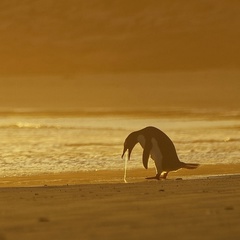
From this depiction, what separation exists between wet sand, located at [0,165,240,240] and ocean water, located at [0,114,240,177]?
20.1 ft

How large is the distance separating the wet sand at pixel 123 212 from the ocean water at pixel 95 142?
6.13m

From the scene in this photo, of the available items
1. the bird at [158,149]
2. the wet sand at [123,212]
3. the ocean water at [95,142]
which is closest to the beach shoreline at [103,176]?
the bird at [158,149]

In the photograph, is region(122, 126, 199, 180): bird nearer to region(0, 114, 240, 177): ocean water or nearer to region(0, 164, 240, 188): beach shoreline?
region(0, 164, 240, 188): beach shoreline

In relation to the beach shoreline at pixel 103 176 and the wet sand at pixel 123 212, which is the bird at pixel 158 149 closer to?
the beach shoreline at pixel 103 176

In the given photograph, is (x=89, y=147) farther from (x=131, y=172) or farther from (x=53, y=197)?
(x=53, y=197)

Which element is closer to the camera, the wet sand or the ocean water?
the wet sand

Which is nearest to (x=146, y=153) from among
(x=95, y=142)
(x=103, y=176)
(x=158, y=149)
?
(x=158, y=149)

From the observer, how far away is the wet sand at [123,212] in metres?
6.79

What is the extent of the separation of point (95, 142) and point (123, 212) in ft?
55.9

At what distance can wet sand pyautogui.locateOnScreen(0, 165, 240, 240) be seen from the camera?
267 inches

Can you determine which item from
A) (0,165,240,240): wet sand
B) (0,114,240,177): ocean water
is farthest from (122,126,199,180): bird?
(0,165,240,240): wet sand

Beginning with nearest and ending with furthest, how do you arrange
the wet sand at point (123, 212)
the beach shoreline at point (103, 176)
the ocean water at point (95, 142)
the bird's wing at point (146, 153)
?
the wet sand at point (123, 212) → the beach shoreline at point (103, 176) → the bird's wing at point (146, 153) → the ocean water at point (95, 142)

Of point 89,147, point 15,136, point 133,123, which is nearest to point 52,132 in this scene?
point 15,136

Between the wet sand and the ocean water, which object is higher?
the ocean water
